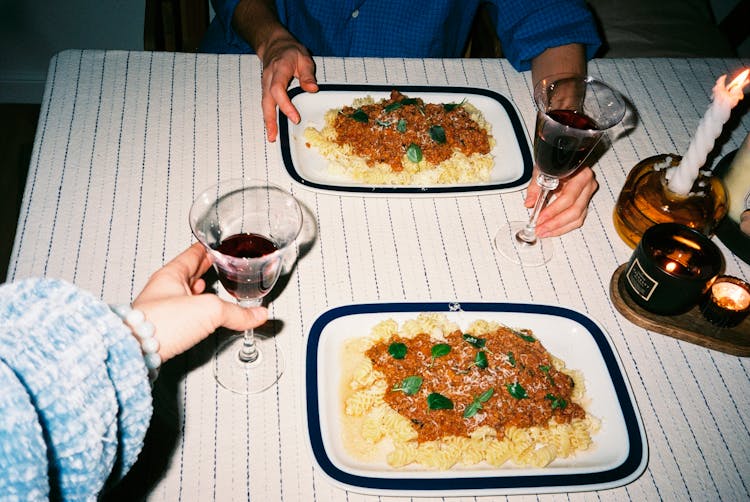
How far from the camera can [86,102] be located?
1824 mm

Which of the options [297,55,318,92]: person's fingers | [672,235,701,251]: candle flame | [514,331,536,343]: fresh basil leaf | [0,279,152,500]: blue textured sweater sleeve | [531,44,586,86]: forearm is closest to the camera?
[0,279,152,500]: blue textured sweater sleeve

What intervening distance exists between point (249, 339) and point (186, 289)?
0.22 metres

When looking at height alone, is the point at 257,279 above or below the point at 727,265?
above

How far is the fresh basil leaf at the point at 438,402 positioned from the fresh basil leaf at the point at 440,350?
0.33 feet

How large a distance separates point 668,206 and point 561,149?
476mm

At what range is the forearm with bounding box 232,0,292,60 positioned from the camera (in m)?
2.13

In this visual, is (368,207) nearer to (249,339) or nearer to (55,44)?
(249,339)

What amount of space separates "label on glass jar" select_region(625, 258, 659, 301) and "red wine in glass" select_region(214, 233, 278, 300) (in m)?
0.97

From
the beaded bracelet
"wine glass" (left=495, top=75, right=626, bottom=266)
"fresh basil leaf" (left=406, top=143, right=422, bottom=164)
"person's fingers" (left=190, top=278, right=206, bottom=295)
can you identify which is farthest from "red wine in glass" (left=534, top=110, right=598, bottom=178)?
the beaded bracelet

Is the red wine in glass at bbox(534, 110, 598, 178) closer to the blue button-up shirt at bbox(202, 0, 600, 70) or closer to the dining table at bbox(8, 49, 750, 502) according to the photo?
the dining table at bbox(8, 49, 750, 502)

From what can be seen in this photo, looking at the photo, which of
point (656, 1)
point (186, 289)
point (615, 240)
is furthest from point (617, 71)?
point (186, 289)

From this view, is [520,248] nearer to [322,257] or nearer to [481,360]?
[481,360]

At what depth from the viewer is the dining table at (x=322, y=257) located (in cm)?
117

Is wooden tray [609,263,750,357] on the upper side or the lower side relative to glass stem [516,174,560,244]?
lower
